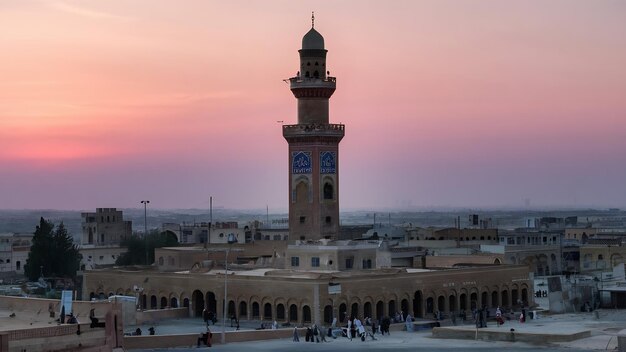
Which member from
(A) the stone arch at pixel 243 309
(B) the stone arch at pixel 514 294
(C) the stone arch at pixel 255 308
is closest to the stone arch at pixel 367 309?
(C) the stone arch at pixel 255 308

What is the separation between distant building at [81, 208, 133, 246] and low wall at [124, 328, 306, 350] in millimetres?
71855

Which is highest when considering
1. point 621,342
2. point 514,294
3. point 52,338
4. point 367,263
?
point 367,263

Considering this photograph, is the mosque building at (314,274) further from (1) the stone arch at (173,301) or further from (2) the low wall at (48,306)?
(2) the low wall at (48,306)

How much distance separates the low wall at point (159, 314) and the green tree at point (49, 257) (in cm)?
2863

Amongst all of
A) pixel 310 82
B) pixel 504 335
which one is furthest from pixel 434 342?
pixel 310 82

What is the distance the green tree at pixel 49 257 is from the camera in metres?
90.2

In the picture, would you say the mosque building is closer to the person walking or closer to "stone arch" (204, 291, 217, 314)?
"stone arch" (204, 291, 217, 314)

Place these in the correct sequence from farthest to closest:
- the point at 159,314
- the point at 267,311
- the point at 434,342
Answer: the point at 159,314 < the point at 267,311 < the point at 434,342

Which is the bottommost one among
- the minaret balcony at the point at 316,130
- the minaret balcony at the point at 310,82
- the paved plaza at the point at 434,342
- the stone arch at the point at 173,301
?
the paved plaza at the point at 434,342

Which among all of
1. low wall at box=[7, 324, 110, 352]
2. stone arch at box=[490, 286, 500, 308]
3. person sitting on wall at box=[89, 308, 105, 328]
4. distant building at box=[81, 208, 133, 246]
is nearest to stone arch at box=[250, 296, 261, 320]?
stone arch at box=[490, 286, 500, 308]

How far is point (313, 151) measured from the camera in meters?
71.4

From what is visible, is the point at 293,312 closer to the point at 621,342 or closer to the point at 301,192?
the point at 301,192

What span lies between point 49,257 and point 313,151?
2759 centimetres

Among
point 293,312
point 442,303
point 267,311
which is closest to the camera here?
point 293,312
